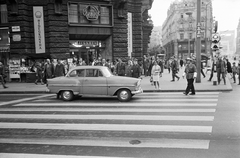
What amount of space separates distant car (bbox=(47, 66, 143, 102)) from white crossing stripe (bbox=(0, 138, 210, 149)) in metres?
5.15

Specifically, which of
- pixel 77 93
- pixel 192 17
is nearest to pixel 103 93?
pixel 77 93

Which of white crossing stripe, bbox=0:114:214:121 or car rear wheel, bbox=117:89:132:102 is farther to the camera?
car rear wheel, bbox=117:89:132:102

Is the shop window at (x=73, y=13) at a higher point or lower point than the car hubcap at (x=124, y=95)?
higher

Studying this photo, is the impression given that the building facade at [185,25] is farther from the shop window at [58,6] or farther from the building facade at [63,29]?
the shop window at [58,6]

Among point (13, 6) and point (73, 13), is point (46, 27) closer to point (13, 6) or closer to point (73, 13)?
point (73, 13)

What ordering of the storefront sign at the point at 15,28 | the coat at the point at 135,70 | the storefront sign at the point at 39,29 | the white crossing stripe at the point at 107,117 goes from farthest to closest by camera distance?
the storefront sign at the point at 39,29 < the storefront sign at the point at 15,28 < the coat at the point at 135,70 < the white crossing stripe at the point at 107,117

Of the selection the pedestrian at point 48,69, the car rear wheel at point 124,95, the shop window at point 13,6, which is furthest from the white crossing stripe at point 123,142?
the shop window at point 13,6

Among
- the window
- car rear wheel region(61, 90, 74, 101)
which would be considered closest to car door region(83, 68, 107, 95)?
car rear wheel region(61, 90, 74, 101)

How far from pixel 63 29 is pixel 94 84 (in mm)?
10213

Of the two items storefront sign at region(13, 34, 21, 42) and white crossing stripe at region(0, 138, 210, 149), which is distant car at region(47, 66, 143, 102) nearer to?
white crossing stripe at region(0, 138, 210, 149)

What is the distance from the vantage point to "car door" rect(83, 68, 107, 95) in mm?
10711

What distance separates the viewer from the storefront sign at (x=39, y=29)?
62.8 feet

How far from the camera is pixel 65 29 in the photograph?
19.5m

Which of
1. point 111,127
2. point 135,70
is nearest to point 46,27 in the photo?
point 135,70
